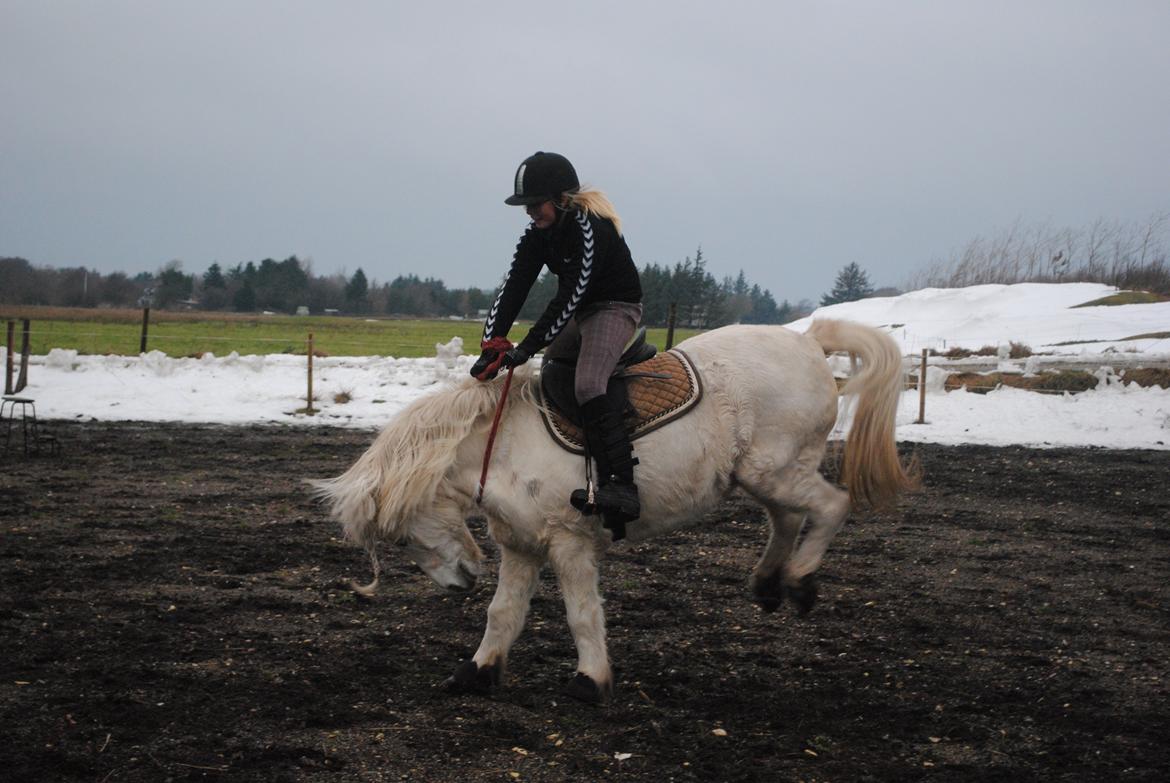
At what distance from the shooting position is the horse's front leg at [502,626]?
13.6ft

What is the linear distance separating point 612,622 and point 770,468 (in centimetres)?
143

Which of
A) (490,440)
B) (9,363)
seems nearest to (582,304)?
(490,440)

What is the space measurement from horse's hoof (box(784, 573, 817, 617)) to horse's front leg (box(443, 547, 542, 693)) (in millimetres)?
1305

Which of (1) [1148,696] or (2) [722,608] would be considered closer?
(1) [1148,696]

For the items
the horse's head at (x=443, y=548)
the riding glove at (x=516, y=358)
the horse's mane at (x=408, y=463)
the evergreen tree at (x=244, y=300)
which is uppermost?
the evergreen tree at (x=244, y=300)

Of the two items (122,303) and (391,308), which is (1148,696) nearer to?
(122,303)

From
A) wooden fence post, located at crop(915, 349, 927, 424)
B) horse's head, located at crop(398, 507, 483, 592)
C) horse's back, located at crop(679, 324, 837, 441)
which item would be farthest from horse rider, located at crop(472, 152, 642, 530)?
wooden fence post, located at crop(915, 349, 927, 424)

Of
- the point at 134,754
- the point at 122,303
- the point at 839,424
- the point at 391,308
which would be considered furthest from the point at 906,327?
the point at 391,308

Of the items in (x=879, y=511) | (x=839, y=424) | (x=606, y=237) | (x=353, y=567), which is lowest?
(x=353, y=567)

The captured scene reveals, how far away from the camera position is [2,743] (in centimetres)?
342

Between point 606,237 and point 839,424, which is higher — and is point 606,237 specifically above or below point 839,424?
above

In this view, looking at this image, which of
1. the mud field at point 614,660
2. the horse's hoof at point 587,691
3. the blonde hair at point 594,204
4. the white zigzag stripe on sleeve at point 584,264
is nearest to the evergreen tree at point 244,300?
the mud field at point 614,660

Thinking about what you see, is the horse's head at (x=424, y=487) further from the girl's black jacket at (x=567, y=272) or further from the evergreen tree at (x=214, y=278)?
the evergreen tree at (x=214, y=278)

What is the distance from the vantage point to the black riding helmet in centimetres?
413
